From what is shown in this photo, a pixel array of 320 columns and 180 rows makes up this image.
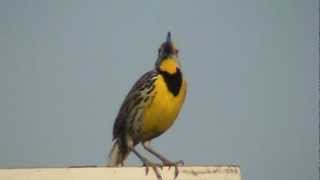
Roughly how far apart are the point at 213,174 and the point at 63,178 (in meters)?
0.70

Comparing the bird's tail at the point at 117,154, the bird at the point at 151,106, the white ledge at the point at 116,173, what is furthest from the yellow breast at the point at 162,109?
the white ledge at the point at 116,173

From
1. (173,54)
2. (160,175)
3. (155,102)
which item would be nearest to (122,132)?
(155,102)

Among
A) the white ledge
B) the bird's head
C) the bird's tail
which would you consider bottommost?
the bird's tail

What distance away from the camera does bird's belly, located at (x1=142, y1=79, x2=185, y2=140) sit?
14.4 feet

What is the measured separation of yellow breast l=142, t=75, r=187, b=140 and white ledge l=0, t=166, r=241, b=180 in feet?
4.71

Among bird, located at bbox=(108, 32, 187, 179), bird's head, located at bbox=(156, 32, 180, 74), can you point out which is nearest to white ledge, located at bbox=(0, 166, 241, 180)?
bird, located at bbox=(108, 32, 187, 179)

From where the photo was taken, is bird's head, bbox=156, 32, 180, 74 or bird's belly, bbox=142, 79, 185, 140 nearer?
bird's belly, bbox=142, 79, 185, 140

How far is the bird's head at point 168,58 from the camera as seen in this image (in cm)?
459

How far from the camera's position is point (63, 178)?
257 cm

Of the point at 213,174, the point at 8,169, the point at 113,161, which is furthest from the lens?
the point at 113,161

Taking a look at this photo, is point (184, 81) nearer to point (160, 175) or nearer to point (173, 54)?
point (173, 54)

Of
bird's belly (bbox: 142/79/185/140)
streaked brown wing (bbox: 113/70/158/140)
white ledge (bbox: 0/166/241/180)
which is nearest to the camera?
white ledge (bbox: 0/166/241/180)

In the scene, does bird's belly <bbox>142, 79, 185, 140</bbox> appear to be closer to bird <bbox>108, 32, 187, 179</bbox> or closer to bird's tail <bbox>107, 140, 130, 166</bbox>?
bird <bbox>108, 32, 187, 179</bbox>

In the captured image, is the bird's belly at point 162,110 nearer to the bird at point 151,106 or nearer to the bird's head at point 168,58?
the bird at point 151,106
